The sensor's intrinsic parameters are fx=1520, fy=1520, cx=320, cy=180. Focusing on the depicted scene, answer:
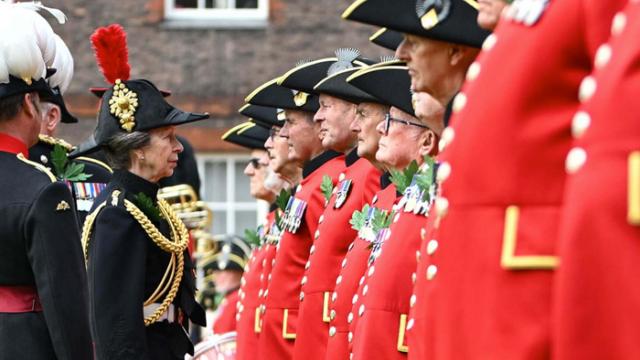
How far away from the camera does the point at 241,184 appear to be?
68.0 ft

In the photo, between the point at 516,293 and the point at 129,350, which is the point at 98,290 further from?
the point at 516,293

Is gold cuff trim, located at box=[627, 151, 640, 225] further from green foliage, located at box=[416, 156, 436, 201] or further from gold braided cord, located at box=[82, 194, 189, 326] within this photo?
gold braided cord, located at box=[82, 194, 189, 326]

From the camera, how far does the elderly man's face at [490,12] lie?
3583mm

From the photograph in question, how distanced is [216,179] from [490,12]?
1728 cm

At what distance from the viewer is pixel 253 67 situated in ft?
66.5

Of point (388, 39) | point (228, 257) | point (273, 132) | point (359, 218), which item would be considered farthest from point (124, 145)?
point (228, 257)

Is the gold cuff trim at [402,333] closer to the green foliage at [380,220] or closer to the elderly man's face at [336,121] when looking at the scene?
the green foliage at [380,220]

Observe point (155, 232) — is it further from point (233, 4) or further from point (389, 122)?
point (233, 4)

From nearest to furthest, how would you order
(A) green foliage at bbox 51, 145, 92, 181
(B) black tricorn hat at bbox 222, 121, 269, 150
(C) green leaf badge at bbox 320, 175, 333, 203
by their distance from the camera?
(A) green foliage at bbox 51, 145, 92, 181
(C) green leaf badge at bbox 320, 175, 333, 203
(B) black tricorn hat at bbox 222, 121, 269, 150

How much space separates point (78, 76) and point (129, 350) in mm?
13708

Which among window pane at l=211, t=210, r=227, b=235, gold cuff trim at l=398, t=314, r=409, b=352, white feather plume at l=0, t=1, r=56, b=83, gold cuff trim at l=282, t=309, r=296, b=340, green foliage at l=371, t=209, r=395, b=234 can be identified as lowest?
window pane at l=211, t=210, r=227, b=235

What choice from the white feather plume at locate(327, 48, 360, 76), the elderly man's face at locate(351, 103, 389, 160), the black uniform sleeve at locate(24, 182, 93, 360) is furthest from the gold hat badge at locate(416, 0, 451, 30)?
the white feather plume at locate(327, 48, 360, 76)

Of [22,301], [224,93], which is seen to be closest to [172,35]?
[224,93]

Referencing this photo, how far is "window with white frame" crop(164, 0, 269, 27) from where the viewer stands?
20.5m
